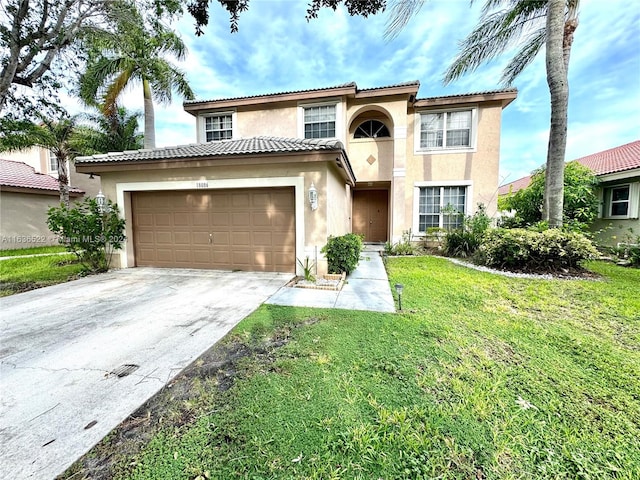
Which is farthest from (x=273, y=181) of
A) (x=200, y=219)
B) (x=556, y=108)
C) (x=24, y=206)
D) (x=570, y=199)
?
(x=24, y=206)

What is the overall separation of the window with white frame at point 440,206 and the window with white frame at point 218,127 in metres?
9.28

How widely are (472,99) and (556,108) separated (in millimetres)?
3503

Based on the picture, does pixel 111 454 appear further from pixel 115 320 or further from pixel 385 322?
pixel 385 322

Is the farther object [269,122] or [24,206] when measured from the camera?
[24,206]

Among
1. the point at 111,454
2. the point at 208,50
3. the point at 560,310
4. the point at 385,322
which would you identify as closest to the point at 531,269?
the point at 560,310

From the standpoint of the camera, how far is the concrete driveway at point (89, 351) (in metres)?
2.17

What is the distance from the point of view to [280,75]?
1264 cm

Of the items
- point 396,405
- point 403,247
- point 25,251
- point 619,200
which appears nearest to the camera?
point 396,405

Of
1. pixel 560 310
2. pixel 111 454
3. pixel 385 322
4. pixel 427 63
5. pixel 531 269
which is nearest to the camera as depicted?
pixel 111 454

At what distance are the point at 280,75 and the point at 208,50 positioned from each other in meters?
3.28

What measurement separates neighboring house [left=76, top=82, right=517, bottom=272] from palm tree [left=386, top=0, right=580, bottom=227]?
1.42 metres

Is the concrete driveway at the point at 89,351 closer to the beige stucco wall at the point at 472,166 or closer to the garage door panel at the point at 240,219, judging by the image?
the garage door panel at the point at 240,219

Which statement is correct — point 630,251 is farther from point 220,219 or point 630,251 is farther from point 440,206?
point 220,219

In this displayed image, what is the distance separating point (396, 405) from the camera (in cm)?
253
